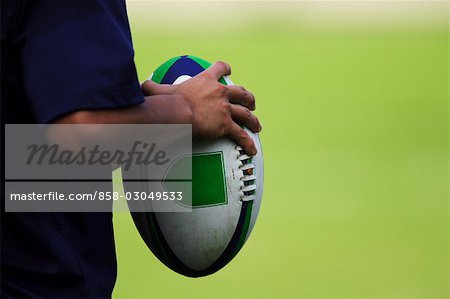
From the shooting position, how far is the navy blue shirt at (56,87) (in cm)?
202

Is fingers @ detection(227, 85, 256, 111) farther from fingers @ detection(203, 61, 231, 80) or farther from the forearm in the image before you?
the forearm

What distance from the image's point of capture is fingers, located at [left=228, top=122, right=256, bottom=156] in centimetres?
251

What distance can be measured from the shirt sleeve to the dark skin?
35mm

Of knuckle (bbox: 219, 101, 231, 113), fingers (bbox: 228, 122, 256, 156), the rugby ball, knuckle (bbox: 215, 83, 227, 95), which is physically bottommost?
the rugby ball

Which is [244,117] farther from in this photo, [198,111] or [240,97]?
[198,111]

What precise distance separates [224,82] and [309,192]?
4.43m

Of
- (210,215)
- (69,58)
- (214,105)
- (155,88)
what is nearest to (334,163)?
(210,215)

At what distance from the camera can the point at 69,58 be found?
2031 millimetres

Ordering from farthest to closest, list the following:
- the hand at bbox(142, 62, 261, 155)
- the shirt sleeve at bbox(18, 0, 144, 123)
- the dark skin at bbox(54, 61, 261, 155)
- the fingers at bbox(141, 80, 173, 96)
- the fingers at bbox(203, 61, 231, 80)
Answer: the fingers at bbox(203, 61, 231, 80)
the fingers at bbox(141, 80, 173, 96)
the hand at bbox(142, 62, 261, 155)
the dark skin at bbox(54, 61, 261, 155)
the shirt sleeve at bbox(18, 0, 144, 123)

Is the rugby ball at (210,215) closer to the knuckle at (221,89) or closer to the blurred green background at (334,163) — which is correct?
the knuckle at (221,89)

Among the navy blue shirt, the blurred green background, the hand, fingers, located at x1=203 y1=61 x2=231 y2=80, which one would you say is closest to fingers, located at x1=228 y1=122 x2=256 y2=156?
the hand

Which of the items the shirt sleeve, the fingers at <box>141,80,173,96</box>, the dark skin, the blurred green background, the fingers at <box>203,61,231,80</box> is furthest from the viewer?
the blurred green background

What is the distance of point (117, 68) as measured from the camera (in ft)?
6.86

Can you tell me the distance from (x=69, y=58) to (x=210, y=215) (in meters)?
0.78
